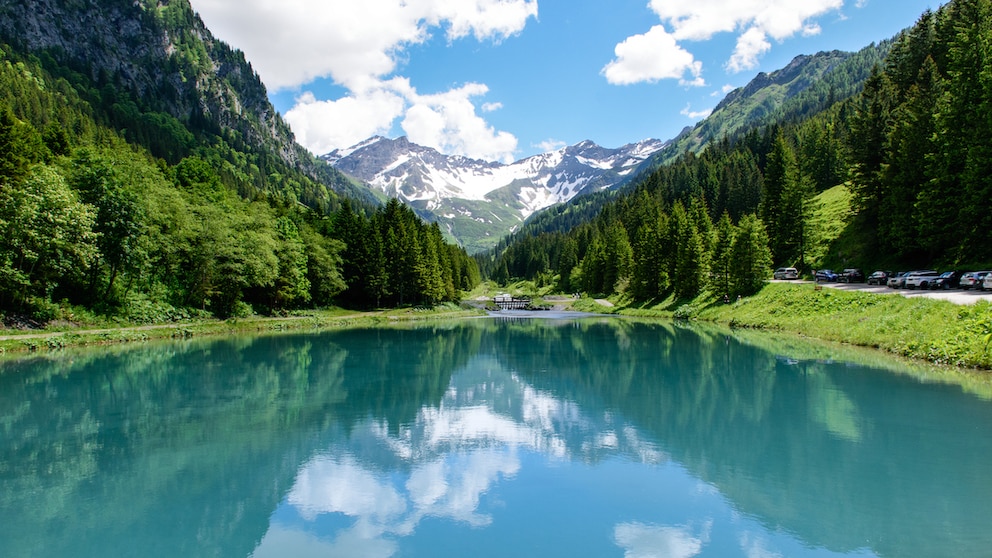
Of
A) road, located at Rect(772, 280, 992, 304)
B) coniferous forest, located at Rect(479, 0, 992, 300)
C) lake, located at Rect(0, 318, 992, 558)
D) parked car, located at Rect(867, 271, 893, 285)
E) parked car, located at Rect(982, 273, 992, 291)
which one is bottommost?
lake, located at Rect(0, 318, 992, 558)

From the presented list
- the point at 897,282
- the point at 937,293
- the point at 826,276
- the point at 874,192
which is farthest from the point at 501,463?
the point at 874,192

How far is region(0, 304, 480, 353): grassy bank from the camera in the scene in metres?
39.6

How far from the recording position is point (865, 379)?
25453 mm

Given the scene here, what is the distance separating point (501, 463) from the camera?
52.5ft

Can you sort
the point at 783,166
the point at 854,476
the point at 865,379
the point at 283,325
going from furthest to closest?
the point at 783,166 < the point at 283,325 < the point at 865,379 < the point at 854,476

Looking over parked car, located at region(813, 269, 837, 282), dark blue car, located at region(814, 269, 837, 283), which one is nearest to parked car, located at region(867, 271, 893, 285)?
dark blue car, located at region(814, 269, 837, 283)

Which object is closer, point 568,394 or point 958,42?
point 568,394

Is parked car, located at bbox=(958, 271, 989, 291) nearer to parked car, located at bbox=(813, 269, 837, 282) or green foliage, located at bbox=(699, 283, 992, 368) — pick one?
green foliage, located at bbox=(699, 283, 992, 368)

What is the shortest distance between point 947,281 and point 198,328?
66915mm

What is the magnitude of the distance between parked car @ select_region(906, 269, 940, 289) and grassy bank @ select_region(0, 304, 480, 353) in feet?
194

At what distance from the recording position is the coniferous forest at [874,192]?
41.5 metres

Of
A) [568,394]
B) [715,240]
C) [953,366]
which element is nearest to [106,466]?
[568,394]

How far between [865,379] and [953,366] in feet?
18.0

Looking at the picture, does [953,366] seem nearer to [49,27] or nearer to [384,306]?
[384,306]
